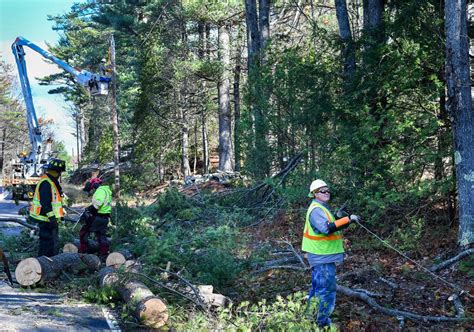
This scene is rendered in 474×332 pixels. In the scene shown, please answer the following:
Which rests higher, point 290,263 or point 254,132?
point 254,132

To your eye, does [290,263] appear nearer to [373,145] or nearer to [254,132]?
[373,145]

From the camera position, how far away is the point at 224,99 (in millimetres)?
26594

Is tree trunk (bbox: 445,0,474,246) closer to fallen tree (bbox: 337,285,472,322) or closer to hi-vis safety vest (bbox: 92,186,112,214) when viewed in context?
fallen tree (bbox: 337,285,472,322)

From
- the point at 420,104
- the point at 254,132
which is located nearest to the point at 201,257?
the point at 420,104

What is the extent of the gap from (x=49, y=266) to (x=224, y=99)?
1870cm

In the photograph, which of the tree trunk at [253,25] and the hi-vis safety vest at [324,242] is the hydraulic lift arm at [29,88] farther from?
the hi-vis safety vest at [324,242]

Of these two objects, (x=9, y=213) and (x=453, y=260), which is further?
(x=9, y=213)

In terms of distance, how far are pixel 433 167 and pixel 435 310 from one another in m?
3.29

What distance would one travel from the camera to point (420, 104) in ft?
31.4

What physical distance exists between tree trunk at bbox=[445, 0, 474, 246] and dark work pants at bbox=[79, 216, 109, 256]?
263 inches

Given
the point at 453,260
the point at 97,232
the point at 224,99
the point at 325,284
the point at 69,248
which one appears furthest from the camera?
the point at 224,99

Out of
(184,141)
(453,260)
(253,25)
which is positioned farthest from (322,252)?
(184,141)

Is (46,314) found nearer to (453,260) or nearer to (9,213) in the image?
(453,260)

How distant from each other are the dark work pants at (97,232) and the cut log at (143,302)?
3136 mm
